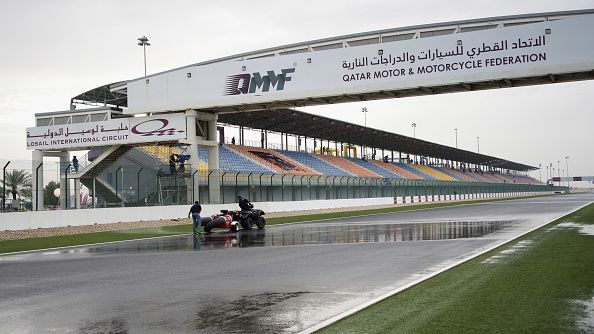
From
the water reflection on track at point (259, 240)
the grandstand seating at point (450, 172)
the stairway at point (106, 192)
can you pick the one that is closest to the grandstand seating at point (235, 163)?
the stairway at point (106, 192)

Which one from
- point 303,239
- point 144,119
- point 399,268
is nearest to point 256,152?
point 144,119

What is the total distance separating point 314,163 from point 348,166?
8.34 meters

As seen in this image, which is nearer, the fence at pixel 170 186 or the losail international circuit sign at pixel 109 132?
the fence at pixel 170 186

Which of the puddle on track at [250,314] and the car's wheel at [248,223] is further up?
the car's wheel at [248,223]

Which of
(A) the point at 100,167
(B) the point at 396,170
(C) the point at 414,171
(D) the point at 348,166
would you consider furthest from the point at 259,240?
(C) the point at 414,171

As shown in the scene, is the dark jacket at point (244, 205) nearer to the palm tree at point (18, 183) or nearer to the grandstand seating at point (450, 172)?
the palm tree at point (18, 183)

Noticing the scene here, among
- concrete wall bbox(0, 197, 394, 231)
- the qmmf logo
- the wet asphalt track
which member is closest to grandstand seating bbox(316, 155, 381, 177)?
concrete wall bbox(0, 197, 394, 231)

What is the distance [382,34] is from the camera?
33.2m

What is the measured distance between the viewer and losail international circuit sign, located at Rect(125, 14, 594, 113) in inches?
1144

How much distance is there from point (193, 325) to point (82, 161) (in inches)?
1488

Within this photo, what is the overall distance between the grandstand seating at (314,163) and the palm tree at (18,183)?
38573mm

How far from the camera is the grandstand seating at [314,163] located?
67950 millimetres

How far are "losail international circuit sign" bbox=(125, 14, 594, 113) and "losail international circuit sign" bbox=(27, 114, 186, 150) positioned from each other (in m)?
1.01

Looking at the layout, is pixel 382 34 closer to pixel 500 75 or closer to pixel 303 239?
pixel 500 75
